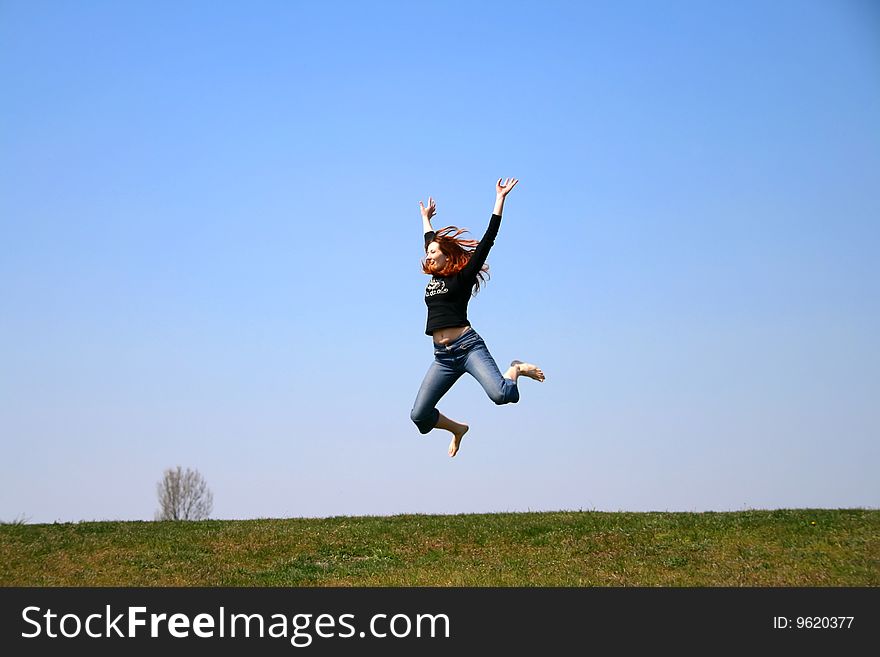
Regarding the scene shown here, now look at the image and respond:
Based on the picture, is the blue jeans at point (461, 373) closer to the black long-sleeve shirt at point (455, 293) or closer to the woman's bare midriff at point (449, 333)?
the woman's bare midriff at point (449, 333)

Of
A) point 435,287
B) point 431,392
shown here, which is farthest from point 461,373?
point 435,287

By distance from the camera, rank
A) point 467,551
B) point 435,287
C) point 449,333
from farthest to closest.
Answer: point 467,551 → point 435,287 → point 449,333

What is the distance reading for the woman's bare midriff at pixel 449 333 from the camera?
14211 mm

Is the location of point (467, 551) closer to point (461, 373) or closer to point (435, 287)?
point (461, 373)

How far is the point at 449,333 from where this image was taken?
14.2 meters

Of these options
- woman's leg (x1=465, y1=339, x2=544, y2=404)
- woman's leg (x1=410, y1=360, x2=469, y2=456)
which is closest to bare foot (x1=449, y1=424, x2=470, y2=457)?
woman's leg (x1=410, y1=360, x2=469, y2=456)

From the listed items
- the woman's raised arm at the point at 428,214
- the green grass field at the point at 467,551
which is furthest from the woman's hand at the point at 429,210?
the green grass field at the point at 467,551

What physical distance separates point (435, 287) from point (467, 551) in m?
6.00
